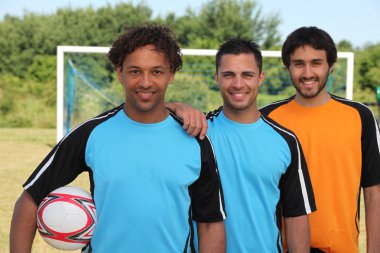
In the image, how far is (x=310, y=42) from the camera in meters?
2.76

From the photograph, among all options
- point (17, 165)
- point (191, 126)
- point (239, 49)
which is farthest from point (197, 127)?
point (17, 165)

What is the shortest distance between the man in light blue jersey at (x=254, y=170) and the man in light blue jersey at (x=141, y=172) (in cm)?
20

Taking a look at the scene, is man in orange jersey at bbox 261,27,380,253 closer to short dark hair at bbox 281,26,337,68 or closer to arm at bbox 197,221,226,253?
short dark hair at bbox 281,26,337,68

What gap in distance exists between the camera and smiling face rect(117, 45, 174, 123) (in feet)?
7.13

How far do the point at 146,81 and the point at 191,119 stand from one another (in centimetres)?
26

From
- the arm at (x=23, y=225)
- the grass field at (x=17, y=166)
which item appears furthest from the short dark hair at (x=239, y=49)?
the grass field at (x=17, y=166)

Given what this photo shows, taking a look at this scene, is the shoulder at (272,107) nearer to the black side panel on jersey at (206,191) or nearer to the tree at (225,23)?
the black side panel on jersey at (206,191)

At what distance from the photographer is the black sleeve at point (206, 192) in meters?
2.21

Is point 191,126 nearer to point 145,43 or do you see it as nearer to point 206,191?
point 206,191

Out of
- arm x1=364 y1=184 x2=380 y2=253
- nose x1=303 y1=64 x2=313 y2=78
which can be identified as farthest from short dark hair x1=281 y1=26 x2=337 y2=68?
arm x1=364 y1=184 x2=380 y2=253

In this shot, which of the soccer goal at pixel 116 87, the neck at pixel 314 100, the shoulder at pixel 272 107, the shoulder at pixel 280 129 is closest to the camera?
the shoulder at pixel 280 129

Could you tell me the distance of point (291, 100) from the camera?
288 cm

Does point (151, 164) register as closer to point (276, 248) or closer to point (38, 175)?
point (38, 175)

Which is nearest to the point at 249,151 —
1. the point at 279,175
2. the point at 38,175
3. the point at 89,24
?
the point at 279,175
